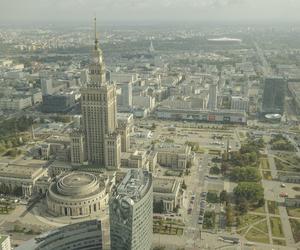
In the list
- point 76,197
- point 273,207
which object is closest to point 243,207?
point 273,207

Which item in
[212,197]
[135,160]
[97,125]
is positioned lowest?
[212,197]

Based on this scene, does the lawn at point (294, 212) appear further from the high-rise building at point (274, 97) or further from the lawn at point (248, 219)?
the high-rise building at point (274, 97)

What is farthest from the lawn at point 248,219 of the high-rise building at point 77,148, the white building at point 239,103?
the white building at point 239,103

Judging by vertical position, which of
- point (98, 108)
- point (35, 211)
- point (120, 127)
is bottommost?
point (35, 211)

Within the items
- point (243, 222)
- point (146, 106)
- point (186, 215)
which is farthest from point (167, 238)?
point (146, 106)

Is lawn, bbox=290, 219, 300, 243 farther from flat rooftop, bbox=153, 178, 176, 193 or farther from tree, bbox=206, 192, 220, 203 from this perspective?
flat rooftop, bbox=153, 178, 176, 193

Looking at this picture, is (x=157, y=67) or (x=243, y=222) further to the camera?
(x=157, y=67)

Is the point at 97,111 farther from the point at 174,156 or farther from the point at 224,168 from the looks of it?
the point at 224,168

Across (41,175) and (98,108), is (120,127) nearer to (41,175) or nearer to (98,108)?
(98,108)
